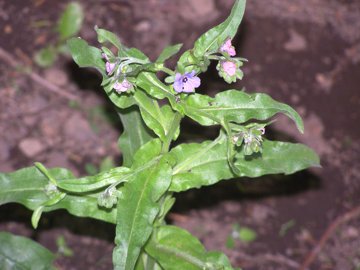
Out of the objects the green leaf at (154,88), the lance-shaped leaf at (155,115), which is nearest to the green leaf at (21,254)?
the lance-shaped leaf at (155,115)

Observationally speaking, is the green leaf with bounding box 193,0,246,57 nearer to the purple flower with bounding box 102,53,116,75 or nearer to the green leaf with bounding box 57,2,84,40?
the purple flower with bounding box 102,53,116,75

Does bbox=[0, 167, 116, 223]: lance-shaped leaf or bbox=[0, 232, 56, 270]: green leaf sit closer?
bbox=[0, 167, 116, 223]: lance-shaped leaf

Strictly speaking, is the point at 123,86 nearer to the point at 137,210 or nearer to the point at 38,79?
the point at 137,210

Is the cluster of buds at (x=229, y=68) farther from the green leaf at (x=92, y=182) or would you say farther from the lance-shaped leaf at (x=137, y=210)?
the green leaf at (x=92, y=182)

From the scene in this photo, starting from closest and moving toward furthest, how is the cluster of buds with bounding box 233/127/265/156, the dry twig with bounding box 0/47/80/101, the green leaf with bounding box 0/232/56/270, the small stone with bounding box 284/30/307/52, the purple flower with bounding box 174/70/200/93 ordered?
the purple flower with bounding box 174/70/200/93 < the cluster of buds with bounding box 233/127/265/156 < the green leaf with bounding box 0/232/56/270 < the dry twig with bounding box 0/47/80/101 < the small stone with bounding box 284/30/307/52

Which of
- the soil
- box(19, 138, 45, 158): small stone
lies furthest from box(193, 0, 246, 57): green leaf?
box(19, 138, 45, 158): small stone

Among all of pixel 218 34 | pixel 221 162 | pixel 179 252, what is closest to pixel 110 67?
pixel 218 34
